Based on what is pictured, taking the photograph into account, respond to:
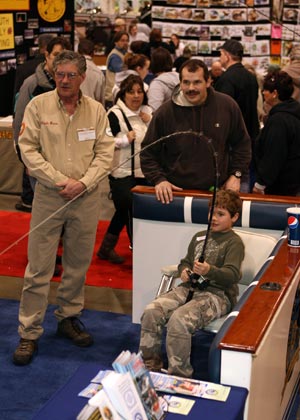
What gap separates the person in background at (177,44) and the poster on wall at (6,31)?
9.53 ft

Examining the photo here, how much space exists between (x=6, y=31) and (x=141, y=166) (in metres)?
5.27

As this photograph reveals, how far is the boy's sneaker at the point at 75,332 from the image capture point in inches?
192

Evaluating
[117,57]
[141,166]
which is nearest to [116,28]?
[117,57]

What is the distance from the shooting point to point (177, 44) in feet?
39.8

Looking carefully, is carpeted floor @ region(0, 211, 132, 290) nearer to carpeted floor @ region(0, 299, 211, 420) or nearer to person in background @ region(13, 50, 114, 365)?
carpeted floor @ region(0, 299, 211, 420)

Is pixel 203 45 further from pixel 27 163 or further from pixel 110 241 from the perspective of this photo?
pixel 27 163

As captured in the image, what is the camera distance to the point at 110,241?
6.33 m

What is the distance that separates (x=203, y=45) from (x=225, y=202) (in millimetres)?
8357

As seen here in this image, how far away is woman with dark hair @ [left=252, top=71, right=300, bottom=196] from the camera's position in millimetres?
5309

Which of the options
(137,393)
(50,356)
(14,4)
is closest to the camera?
(137,393)

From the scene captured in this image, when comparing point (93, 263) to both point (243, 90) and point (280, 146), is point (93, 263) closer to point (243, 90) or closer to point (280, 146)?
point (280, 146)

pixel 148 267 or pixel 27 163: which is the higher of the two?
pixel 27 163

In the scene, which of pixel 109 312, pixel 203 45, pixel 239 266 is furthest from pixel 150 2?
pixel 239 266

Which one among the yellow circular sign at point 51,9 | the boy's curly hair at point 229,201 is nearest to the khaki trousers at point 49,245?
the boy's curly hair at point 229,201
